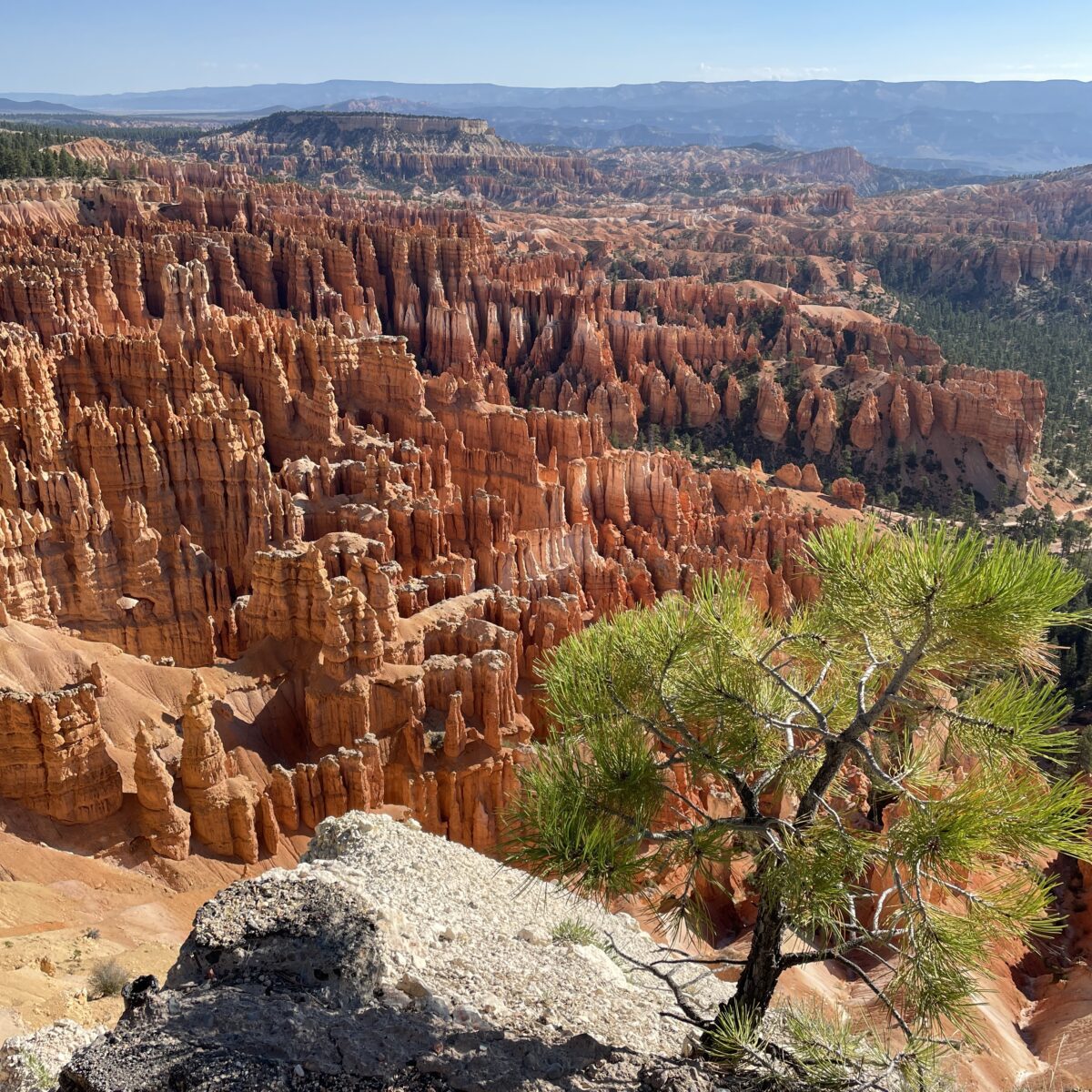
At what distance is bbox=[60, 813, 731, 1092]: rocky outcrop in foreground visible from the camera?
289 inches

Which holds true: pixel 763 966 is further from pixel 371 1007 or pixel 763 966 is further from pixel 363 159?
pixel 363 159

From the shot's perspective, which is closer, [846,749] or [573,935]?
[846,749]

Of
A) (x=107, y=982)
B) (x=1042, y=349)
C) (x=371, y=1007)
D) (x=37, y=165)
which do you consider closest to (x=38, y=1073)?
(x=371, y=1007)

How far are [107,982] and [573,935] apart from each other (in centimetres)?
547

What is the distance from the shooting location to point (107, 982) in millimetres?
10953

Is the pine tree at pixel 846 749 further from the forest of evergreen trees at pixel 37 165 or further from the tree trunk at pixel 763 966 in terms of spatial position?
the forest of evergreen trees at pixel 37 165

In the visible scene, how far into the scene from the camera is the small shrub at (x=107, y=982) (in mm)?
10945

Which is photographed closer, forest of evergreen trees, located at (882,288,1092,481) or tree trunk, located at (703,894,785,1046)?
tree trunk, located at (703,894,785,1046)

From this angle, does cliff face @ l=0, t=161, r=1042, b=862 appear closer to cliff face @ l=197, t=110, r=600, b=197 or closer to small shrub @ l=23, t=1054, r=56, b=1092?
small shrub @ l=23, t=1054, r=56, b=1092

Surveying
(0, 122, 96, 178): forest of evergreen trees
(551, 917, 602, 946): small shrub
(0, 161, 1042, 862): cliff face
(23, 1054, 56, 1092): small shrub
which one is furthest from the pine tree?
(0, 122, 96, 178): forest of evergreen trees

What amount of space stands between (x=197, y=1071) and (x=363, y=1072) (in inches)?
48.8

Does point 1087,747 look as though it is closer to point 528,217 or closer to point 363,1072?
point 363,1072

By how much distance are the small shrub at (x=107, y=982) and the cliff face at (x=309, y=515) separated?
487cm

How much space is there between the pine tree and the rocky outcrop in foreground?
3.37ft
